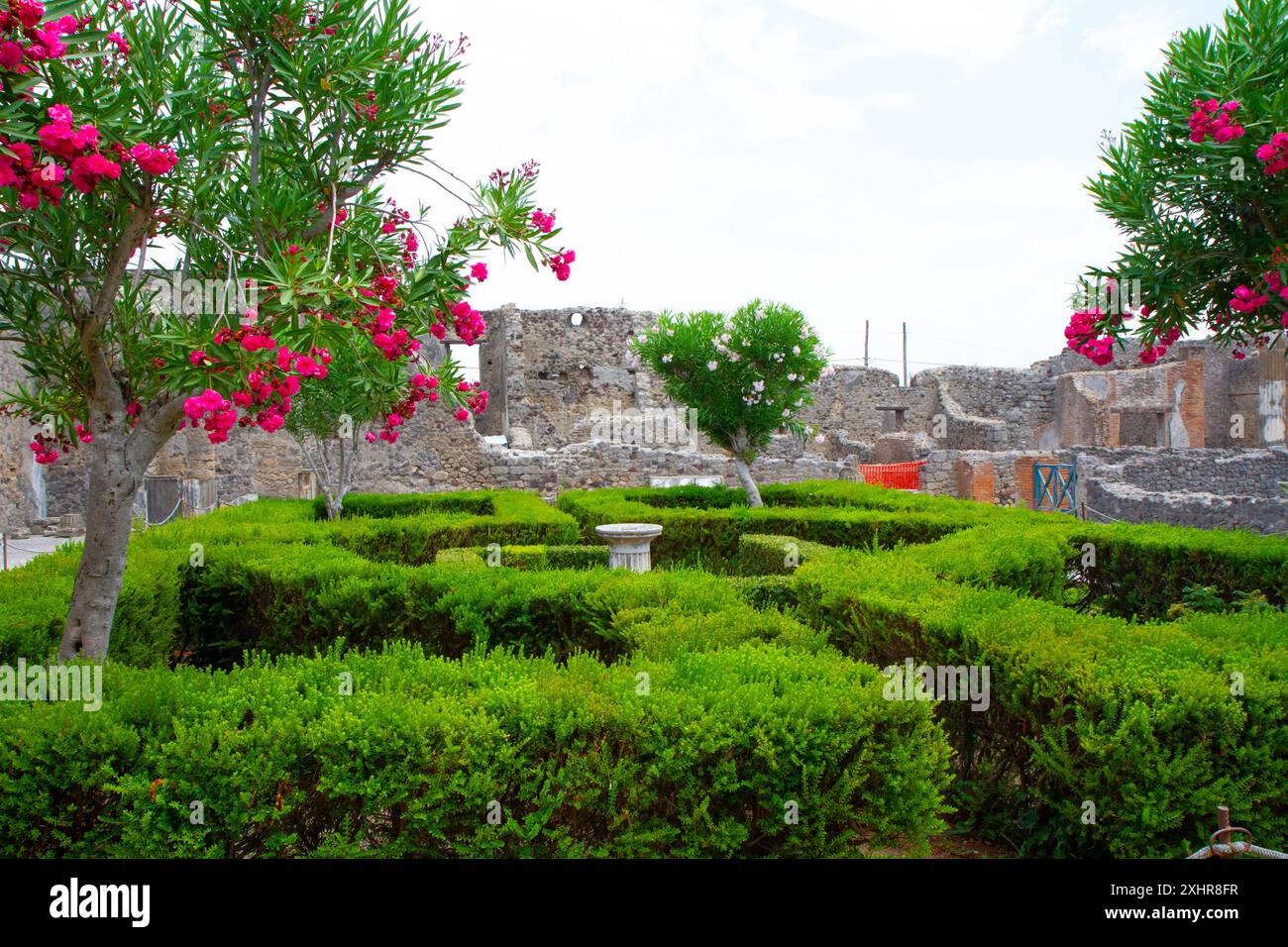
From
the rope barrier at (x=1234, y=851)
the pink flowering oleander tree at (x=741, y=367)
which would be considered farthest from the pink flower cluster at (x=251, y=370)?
the pink flowering oleander tree at (x=741, y=367)

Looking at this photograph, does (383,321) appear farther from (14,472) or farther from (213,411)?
(14,472)

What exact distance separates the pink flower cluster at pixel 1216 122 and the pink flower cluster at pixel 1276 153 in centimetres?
22

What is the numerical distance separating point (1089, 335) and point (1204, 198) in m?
1.19

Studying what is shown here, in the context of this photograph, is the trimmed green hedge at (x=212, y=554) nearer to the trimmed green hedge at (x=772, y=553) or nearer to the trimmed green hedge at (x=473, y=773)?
the trimmed green hedge at (x=473, y=773)

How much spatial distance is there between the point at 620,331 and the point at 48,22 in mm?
23943

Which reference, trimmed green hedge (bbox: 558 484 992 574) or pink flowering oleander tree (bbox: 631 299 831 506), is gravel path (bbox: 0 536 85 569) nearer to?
trimmed green hedge (bbox: 558 484 992 574)

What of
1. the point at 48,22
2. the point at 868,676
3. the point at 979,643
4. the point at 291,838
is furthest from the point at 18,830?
the point at 979,643

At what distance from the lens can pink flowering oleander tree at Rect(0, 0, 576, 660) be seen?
11.4 feet

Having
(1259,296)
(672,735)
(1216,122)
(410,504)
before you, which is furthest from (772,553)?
(672,735)

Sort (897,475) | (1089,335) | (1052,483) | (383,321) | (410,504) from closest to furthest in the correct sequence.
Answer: (383,321), (1089,335), (410,504), (1052,483), (897,475)

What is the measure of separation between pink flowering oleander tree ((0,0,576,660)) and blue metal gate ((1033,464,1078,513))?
18757 millimetres

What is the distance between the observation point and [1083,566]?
7797 millimetres

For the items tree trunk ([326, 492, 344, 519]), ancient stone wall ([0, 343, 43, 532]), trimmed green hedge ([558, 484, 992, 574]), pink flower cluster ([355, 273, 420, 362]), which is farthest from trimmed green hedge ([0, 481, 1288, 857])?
ancient stone wall ([0, 343, 43, 532])

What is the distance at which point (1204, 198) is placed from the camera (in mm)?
6004
